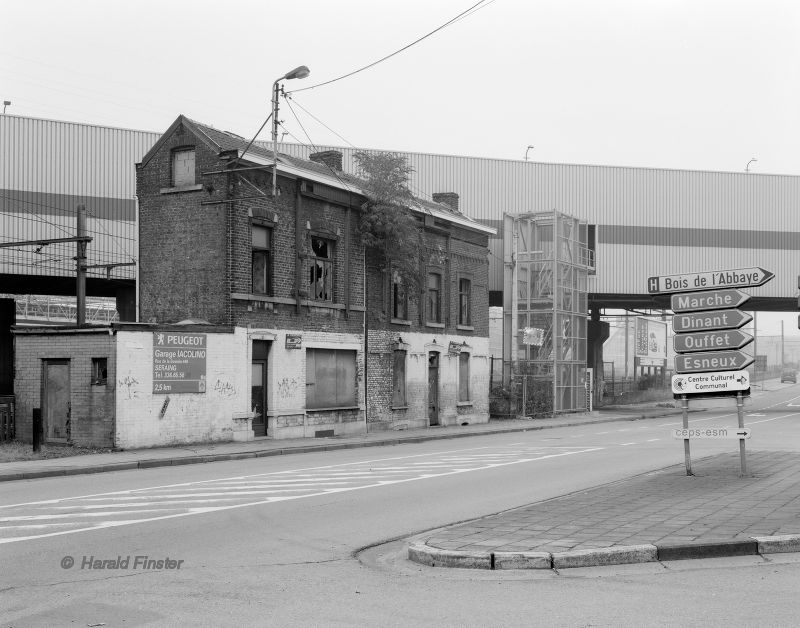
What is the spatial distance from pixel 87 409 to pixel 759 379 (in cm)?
10222

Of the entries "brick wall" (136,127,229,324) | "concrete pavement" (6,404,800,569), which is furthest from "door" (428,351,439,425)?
"concrete pavement" (6,404,800,569)

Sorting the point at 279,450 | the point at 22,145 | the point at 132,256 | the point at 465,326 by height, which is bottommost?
the point at 279,450

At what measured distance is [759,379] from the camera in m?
111

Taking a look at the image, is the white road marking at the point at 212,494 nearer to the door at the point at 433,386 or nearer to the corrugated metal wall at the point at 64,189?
the door at the point at 433,386

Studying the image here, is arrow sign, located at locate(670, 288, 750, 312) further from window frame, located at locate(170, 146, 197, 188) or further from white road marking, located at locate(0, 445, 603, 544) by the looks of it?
window frame, located at locate(170, 146, 197, 188)

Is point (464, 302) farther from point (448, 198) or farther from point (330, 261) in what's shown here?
point (330, 261)

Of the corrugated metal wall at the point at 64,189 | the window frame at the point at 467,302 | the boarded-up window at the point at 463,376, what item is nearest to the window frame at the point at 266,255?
the window frame at the point at 467,302

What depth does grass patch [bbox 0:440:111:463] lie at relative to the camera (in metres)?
19.7

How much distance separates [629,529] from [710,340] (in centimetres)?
610

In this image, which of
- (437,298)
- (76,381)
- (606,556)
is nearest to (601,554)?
(606,556)

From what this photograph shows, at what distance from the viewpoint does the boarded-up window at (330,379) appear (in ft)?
92.4

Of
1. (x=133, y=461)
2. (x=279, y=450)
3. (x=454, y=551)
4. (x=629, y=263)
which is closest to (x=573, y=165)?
(x=629, y=263)

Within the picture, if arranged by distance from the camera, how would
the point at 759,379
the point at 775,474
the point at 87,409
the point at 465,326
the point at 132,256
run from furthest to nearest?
the point at 759,379 → the point at 132,256 → the point at 465,326 → the point at 87,409 → the point at 775,474

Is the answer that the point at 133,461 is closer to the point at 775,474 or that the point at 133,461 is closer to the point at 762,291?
the point at 775,474
